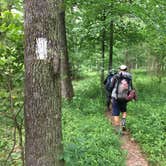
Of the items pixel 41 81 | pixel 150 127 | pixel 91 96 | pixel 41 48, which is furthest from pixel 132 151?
pixel 91 96

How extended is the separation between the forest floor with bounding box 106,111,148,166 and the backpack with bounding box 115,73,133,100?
3.48 ft

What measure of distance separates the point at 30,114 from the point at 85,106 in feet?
24.3

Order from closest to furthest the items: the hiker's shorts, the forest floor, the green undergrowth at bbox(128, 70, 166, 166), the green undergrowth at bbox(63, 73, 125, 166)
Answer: the green undergrowth at bbox(63, 73, 125, 166) < the forest floor < the green undergrowth at bbox(128, 70, 166, 166) < the hiker's shorts

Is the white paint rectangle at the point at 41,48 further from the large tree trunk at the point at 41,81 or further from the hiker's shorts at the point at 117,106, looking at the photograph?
the hiker's shorts at the point at 117,106

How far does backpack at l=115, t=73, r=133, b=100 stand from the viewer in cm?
813

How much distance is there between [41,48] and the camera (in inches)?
136

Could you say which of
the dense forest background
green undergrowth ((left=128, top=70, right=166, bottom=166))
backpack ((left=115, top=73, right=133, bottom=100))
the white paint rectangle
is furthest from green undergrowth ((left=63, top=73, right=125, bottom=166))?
the white paint rectangle

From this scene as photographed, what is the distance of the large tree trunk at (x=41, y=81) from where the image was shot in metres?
3.45

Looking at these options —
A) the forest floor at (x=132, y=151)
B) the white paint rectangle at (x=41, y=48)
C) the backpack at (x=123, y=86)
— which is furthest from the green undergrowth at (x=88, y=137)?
the white paint rectangle at (x=41, y=48)

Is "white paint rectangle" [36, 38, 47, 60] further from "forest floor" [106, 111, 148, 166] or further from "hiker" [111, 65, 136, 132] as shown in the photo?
"hiker" [111, 65, 136, 132]

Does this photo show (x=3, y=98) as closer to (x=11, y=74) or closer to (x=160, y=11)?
(x=11, y=74)

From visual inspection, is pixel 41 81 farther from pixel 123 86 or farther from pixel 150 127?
pixel 150 127

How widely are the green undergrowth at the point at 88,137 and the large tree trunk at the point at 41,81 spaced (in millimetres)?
409

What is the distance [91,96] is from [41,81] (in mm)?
9688
